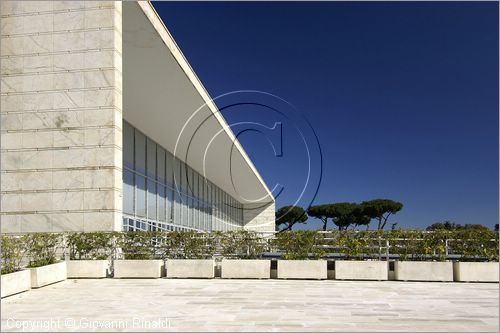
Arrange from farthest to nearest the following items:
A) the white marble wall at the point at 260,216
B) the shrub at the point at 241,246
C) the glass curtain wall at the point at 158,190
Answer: the white marble wall at the point at 260,216 < the glass curtain wall at the point at 158,190 < the shrub at the point at 241,246

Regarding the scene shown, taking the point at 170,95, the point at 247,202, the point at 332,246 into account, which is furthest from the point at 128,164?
the point at 247,202

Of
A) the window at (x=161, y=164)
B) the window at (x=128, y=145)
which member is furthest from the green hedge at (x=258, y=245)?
the window at (x=161, y=164)

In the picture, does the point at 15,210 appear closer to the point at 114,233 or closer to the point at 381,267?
the point at 114,233

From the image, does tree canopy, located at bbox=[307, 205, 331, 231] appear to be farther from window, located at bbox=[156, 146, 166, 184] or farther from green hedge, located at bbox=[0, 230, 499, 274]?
green hedge, located at bbox=[0, 230, 499, 274]

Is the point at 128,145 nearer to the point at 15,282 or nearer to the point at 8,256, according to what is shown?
the point at 8,256

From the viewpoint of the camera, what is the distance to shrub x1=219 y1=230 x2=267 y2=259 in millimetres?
11969

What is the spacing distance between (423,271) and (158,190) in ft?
60.1

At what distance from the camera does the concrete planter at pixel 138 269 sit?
37.5 ft

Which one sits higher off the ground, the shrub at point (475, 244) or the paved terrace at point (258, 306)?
the shrub at point (475, 244)

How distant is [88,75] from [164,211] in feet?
52.7

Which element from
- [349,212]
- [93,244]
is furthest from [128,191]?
[349,212]

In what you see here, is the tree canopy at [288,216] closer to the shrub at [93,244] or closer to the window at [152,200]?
the window at [152,200]

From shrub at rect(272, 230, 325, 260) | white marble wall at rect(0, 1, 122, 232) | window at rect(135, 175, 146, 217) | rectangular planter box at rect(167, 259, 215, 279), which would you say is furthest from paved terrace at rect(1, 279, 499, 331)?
window at rect(135, 175, 146, 217)

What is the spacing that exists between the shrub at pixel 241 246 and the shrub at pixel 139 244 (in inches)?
67.2
